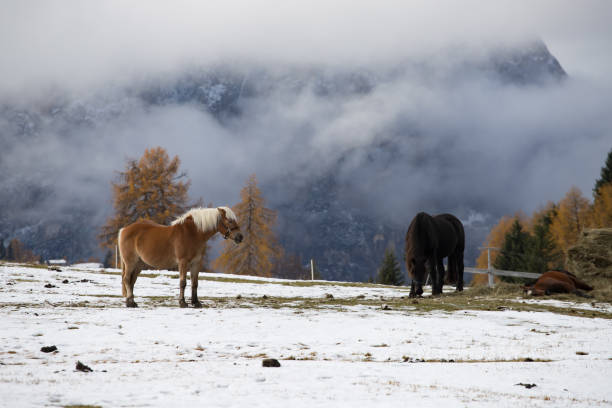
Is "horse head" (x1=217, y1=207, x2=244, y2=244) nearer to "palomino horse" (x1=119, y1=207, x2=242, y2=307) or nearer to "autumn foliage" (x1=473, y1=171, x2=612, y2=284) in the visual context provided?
"palomino horse" (x1=119, y1=207, x2=242, y2=307)

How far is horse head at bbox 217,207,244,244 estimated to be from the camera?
13.9 meters

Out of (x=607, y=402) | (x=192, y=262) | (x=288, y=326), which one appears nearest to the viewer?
(x=607, y=402)

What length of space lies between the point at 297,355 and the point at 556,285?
12.6m

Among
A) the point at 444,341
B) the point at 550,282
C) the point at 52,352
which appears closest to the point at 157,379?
the point at 52,352

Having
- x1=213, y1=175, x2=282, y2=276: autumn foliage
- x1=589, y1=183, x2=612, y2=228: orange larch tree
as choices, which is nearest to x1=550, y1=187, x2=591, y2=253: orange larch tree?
x1=589, y1=183, x2=612, y2=228: orange larch tree

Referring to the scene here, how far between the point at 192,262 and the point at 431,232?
8544mm

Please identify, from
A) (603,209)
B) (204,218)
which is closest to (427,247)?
(204,218)

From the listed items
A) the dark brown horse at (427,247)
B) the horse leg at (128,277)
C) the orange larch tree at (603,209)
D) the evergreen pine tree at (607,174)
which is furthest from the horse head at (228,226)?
the evergreen pine tree at (607,174)

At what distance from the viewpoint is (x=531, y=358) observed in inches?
315

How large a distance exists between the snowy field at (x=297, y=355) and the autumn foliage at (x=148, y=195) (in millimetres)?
34792

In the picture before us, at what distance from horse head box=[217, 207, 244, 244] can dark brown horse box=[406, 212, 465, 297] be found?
6332 millimetres

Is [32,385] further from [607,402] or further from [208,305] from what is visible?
[208,305]

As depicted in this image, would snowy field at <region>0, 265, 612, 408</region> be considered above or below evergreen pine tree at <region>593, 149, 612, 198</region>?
below

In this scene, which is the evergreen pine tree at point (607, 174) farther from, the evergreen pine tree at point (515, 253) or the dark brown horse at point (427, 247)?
the dark brown horse at point (427, 247)
